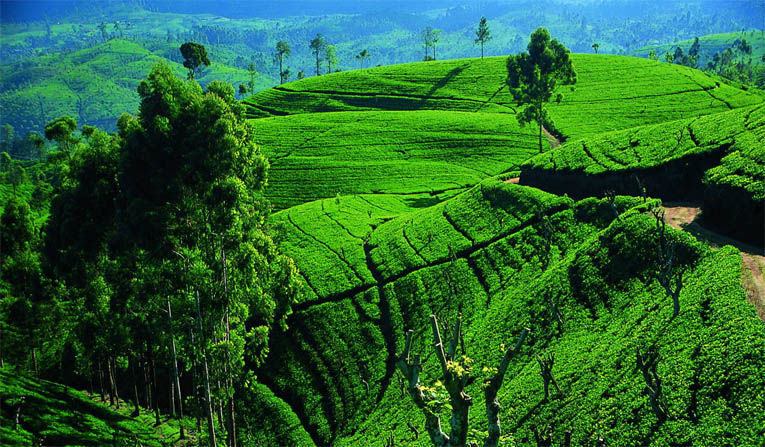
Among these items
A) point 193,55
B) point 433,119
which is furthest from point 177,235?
point 193,55

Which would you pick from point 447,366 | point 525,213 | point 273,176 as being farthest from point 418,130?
point 447,366

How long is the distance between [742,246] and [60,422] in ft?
141

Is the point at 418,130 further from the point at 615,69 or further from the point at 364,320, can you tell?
the point at 364,320

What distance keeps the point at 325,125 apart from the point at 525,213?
64902mm

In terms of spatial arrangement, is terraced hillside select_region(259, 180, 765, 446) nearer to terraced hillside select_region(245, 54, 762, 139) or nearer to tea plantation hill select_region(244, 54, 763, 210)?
tea plantation hill select_region(244, 54, 763, 210)

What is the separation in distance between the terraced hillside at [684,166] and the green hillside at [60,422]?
40828 millimetres

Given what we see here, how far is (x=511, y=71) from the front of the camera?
8412 centimetres

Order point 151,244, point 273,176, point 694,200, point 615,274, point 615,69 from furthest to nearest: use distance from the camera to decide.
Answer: point 615,69
point 273,176
point 694,200
point 615,274
point 151,244

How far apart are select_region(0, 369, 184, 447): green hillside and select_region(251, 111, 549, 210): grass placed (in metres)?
48.9

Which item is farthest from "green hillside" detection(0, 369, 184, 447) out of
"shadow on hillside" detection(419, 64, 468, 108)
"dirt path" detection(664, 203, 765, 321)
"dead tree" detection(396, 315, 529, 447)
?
"shadow on hillside" detection(419, 64, 468, 108)

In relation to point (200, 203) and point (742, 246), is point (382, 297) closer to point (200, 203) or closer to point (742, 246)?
point (200, 203)

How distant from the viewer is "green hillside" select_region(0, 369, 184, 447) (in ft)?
87.1

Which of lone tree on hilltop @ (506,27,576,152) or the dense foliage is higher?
lone tree on hilltop @ (506,27,576,152)

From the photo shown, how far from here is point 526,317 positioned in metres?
39.8
